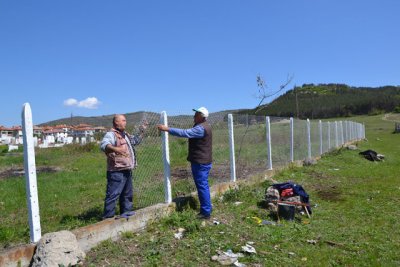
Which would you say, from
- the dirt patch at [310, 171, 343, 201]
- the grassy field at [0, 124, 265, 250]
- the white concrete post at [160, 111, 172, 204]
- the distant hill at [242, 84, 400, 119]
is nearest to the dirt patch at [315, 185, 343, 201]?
the dirt patch at [310, 171, 343, 201]

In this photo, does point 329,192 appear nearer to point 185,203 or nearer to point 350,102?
point 185,203

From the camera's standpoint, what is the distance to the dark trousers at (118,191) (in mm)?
5637

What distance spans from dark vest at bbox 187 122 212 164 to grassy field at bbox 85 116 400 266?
885mm

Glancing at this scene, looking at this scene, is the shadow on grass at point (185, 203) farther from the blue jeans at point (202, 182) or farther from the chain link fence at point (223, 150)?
the blue jeans at point (202, 182)

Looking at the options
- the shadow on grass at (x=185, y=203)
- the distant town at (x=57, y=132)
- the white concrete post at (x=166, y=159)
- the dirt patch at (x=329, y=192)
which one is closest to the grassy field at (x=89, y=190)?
the white concrete post at (x=166, y=159)

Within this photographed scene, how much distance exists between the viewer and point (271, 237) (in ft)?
18.6

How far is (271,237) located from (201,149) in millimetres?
1694

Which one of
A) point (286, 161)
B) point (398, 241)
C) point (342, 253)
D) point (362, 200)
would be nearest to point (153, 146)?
point (342, 253)

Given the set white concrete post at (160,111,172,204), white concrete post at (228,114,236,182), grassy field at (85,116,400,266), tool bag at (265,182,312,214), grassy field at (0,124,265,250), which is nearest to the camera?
grassy field at (85,116,400,266)

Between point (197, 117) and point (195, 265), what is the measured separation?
2559 millimetres

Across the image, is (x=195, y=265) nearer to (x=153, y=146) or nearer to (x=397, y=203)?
(x=153, y=146)

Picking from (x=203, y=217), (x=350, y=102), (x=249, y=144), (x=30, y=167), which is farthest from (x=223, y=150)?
(x=350, y=102)

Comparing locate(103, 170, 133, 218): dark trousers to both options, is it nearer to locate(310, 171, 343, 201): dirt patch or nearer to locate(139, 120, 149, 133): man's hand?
locate(139, 120, 149, 133): man's hand

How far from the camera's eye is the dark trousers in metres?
5.64
